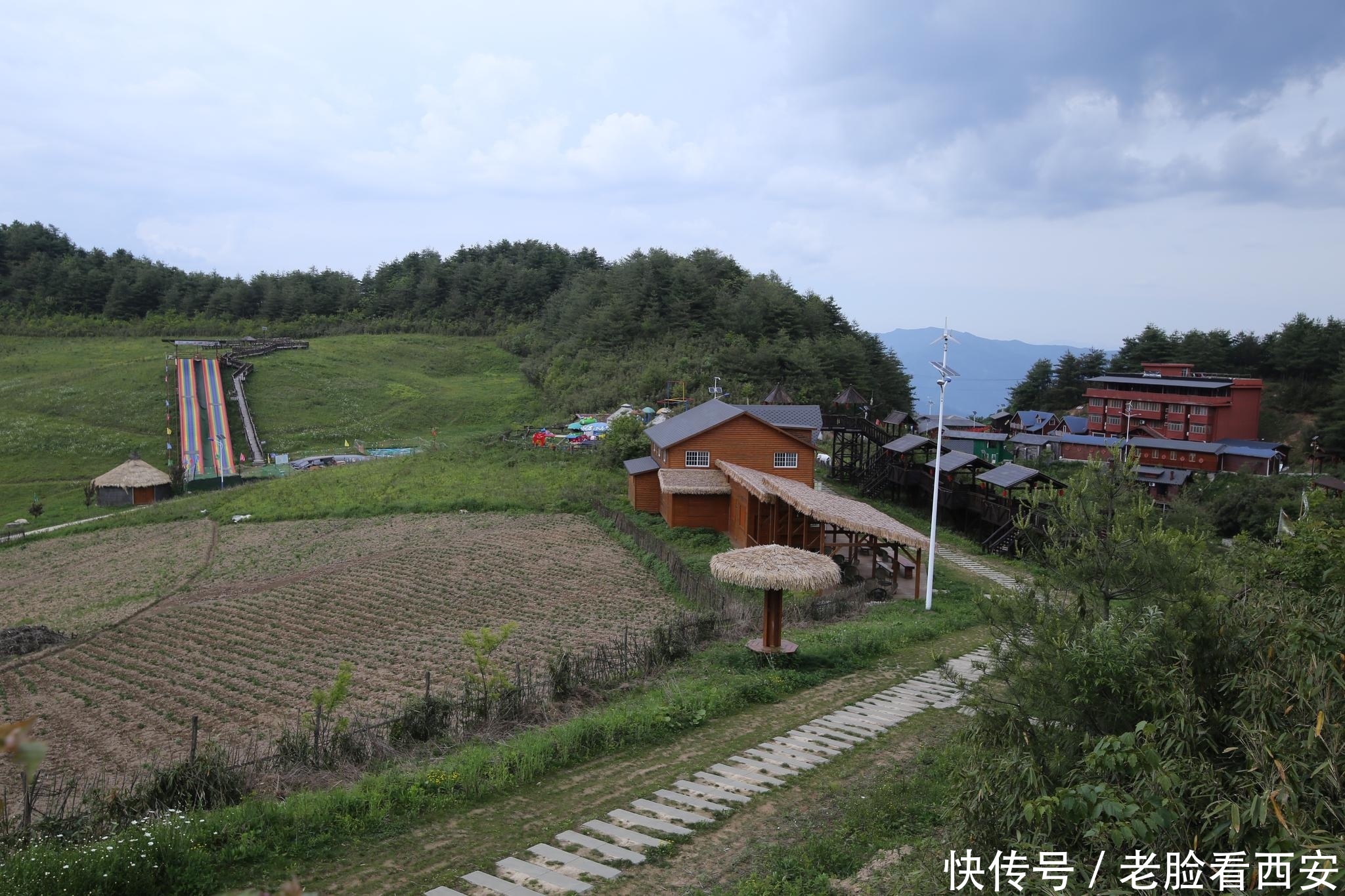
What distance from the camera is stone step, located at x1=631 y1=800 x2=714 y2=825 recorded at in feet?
27.1

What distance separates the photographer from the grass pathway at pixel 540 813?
7199 millimetres

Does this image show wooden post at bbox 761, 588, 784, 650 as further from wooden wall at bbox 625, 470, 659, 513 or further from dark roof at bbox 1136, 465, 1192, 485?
dark roof at bbox 1136, 465, 1192, 485

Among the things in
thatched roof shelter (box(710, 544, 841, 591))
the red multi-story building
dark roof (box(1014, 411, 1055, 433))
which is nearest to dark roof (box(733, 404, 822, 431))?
thatched roof shelter (box(710, 544, 841, 591))

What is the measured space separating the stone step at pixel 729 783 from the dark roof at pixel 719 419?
19.9m

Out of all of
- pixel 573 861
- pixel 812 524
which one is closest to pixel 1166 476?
pixel 812 524

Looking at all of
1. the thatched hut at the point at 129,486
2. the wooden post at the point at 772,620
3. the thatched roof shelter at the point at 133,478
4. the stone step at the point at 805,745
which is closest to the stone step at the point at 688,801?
the stone step at the point at 805,745

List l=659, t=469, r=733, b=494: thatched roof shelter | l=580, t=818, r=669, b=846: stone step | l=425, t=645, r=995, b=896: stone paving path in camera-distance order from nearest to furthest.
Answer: l=425, t=645, r=995, b=896: stone paving path < l=580, t=818, r=669, b=846: stone step < l=659, t=469, r=733, b=494: thatched roof shelter

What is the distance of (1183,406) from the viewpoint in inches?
2195

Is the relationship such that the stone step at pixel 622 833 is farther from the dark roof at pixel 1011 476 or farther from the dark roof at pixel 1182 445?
the dark roof at pixel 1182 445

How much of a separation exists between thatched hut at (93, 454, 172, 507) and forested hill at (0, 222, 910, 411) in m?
24.5

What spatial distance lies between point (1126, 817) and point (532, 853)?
16.9 feet

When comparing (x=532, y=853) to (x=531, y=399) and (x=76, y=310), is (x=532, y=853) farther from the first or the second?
(x=76, y=310)

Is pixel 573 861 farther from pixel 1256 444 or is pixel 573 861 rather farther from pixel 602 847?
pixel 1256 444

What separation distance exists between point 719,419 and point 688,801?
21.0m
